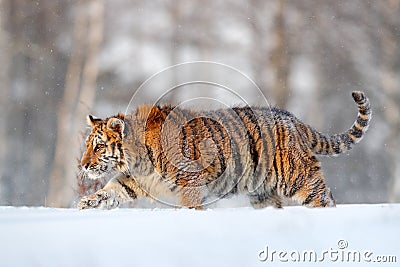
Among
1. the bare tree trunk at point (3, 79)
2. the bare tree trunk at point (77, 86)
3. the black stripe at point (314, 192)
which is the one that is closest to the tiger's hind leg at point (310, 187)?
the black stripe at point (314, 192)

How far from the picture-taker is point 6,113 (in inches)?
701

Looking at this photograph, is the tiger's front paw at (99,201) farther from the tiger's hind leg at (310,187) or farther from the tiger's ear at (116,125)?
the tiger's hind leg at (310,187)

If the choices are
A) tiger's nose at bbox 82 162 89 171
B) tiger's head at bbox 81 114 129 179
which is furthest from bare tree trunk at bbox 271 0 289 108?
tiger's nose at bbox 82 162 89 171

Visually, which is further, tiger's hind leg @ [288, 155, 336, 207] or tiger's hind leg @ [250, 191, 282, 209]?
tiger's hind leg @ [250, 191, 282, 209]

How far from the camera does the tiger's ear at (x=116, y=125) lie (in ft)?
19.8

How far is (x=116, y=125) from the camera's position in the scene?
20.0 ft

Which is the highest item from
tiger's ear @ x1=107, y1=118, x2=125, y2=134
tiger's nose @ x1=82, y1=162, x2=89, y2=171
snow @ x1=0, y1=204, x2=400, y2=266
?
tiger's ear @ x1=107, y1=118, x2=125, y2=134

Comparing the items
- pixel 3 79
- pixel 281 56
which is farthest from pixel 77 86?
pixel 281 56

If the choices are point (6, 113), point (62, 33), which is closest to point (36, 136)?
point (6, 113)

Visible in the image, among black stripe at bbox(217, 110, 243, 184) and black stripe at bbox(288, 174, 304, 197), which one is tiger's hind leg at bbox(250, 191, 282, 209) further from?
black stripe at bbox(217, 110, 243, 184)

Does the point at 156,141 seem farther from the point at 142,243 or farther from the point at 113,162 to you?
the point at 142,243

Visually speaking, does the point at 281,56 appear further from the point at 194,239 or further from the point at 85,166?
the point at 194,239

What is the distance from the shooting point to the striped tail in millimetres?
6227

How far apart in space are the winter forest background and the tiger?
409 inches
